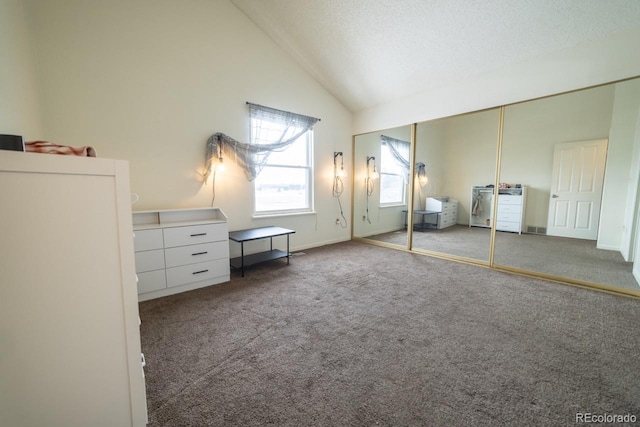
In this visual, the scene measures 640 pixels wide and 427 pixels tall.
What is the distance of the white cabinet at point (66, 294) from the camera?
729mm

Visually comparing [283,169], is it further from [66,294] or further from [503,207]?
[503,207]

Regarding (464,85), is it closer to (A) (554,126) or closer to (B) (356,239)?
(A) (554,126)

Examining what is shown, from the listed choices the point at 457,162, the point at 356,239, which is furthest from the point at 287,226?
the point at 457,162

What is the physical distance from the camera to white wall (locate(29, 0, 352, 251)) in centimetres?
238

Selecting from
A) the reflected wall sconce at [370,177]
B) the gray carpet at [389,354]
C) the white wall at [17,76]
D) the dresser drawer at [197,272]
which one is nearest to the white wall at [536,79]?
the reflected wall sconce at [370,177]

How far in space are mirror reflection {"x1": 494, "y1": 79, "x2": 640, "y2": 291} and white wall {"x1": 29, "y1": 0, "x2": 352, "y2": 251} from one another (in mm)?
3511

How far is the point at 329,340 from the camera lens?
181cm

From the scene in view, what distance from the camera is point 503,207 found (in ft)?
12.8

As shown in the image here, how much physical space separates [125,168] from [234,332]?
1.49 metres

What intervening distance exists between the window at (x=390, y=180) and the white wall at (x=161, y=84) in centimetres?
196

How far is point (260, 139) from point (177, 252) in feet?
6.36

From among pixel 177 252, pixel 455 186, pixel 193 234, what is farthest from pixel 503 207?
pixel 177 252

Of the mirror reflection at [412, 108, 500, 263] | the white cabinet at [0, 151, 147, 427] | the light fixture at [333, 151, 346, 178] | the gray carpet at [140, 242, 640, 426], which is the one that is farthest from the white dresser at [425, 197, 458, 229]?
the white cabinet at [0, 151, 147, 427]

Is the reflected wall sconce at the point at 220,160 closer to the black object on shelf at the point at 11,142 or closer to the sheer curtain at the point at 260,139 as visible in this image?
the sheer curtain at the point at 260,139
